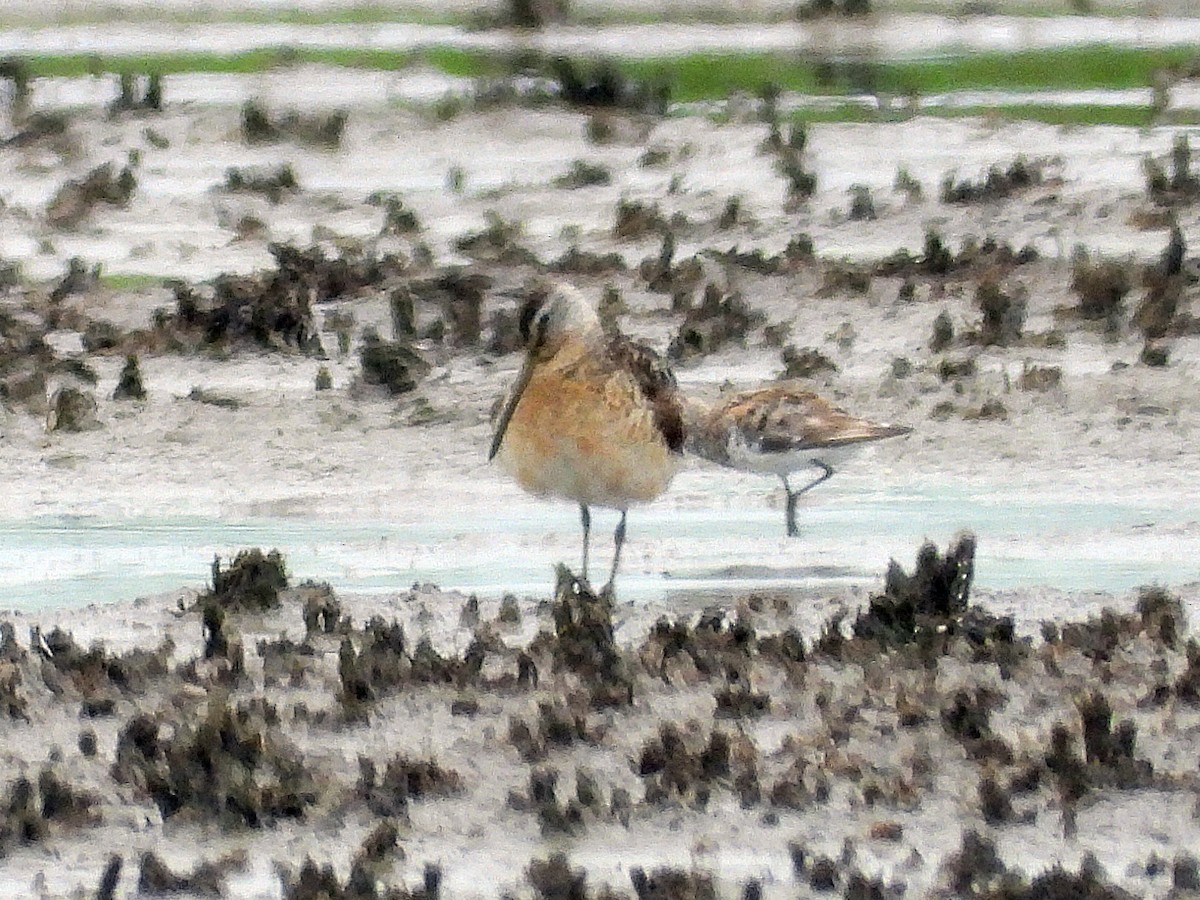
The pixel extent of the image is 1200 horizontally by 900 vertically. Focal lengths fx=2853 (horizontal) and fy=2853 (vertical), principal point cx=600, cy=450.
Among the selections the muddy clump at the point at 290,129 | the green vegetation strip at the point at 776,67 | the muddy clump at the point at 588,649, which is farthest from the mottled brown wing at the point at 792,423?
the green vegetation strip at the point at 776,67

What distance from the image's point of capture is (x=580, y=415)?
32.8ft

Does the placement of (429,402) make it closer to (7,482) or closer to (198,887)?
(7,482)

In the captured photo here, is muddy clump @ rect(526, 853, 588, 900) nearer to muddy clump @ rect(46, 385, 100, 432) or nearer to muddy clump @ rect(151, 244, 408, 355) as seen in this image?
muddy clump @ rect(46, 385, 100, 432)

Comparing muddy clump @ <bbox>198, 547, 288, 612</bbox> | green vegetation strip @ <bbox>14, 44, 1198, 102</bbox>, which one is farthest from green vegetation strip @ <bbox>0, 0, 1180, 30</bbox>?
muddy clump @ <bbox>198, 547, 288, 612</bbox>

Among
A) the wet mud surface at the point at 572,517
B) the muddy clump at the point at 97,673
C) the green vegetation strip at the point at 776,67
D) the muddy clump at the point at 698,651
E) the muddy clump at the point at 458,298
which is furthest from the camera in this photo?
the green vegetation strip at the point at 776,67

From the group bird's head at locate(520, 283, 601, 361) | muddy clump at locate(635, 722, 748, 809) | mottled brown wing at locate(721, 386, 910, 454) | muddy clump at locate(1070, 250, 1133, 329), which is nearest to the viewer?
muddy clump at locate(635, 722, 748, 809)

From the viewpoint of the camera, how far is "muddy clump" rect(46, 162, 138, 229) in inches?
758

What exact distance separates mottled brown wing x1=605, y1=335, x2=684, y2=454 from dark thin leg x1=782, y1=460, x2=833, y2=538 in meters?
1.00

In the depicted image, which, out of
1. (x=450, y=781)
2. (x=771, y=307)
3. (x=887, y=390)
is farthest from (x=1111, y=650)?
(x=771, y=307)

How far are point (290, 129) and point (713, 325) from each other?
25.5ft

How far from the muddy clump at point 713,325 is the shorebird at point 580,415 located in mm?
4416

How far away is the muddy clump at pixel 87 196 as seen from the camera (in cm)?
1925

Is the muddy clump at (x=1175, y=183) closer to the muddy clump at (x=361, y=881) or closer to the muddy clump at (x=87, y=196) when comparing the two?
the muddy clump at (x=87, y=196)

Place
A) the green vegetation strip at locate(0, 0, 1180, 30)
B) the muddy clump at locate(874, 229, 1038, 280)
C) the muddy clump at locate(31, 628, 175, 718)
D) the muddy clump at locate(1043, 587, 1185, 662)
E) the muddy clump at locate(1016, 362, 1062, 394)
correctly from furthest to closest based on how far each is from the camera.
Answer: the green vegetation strip at locate(0, 0, 1180, 30) < the muddy clump at locate(874, 229, 1038, 280) < the muddy clump at locate(1016, 362, 1062, 394) < the muddy clump at locate(1043, 587, 1185, 662) < the muddy clump at locate(31, 628, 175, 718)
